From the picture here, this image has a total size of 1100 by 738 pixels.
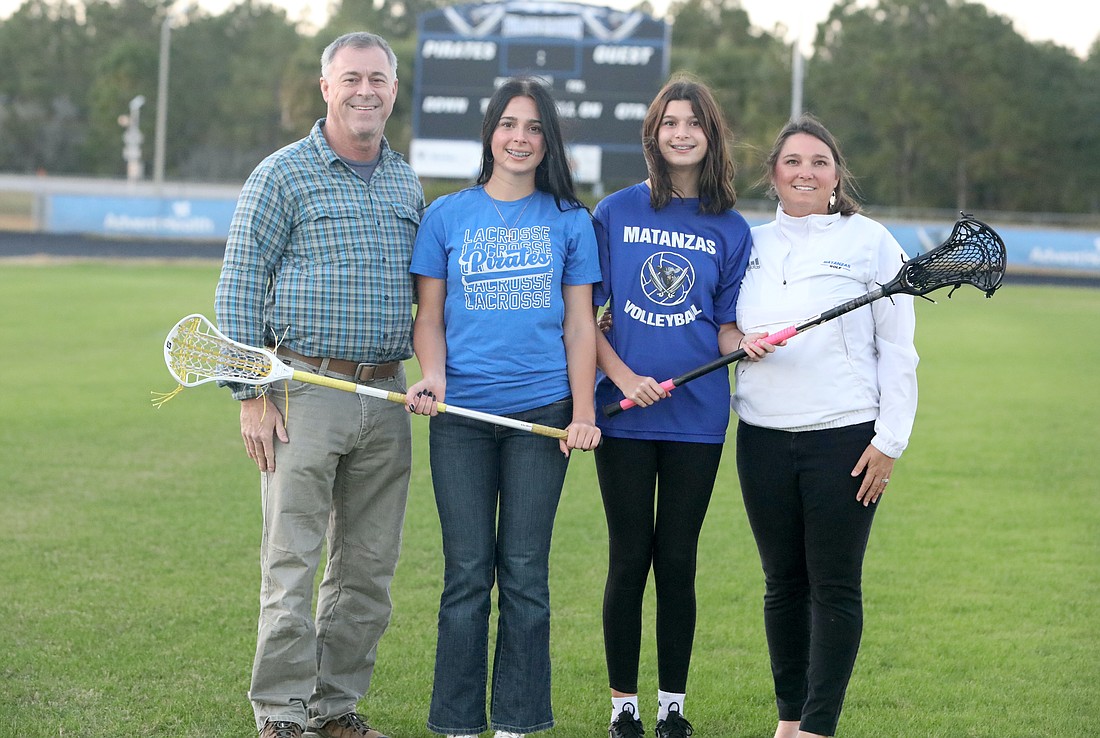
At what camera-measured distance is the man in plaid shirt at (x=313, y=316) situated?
369 cm

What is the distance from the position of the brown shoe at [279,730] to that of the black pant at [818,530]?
151cm

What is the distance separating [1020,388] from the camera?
42.0ft

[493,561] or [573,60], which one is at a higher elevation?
[573,60]

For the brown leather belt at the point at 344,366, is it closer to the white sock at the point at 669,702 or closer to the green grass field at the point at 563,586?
the green grass field at the point at 563,586

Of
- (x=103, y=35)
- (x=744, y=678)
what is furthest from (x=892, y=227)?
(x=103, y=35)

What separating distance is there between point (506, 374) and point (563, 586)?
2300 millimetres

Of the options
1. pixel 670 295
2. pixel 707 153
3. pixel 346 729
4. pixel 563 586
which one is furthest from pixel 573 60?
pixel 346 729

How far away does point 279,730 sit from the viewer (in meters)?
3.67

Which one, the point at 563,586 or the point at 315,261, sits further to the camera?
the point at 563,586

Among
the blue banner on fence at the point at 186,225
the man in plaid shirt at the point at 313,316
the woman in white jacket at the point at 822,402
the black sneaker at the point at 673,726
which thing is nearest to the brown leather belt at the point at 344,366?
the man in plaid shirt at the point at 313,316

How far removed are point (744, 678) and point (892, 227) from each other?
1077 inches

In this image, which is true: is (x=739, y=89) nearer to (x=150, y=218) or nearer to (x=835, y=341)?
(x=150, y=218)

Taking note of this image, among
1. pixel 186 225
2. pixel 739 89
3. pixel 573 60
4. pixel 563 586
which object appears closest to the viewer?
pixel 563 586

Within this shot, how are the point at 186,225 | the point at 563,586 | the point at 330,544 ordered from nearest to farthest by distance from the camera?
the point at 330,544, the point at 563,586, the point at 186,225
